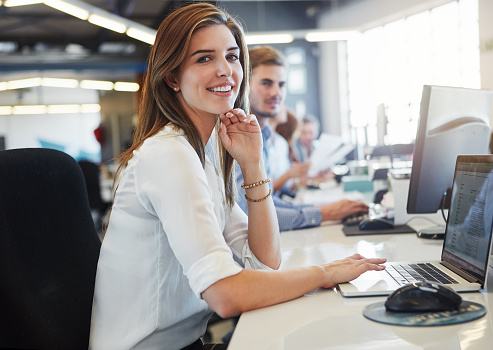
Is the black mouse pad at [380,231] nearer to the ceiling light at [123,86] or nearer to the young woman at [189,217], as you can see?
the young woman at [189,217]

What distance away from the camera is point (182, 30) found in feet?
4.09

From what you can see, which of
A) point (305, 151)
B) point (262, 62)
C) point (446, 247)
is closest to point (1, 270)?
point (446, 247)

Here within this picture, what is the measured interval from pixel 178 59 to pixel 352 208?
118 cm

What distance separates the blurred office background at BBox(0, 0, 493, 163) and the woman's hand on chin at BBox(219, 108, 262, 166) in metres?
6.65

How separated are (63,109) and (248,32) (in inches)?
187

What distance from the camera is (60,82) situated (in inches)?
429

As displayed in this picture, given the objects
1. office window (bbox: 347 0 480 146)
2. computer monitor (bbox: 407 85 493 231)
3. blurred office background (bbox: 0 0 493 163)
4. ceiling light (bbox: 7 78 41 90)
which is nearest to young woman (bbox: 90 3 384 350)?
computer monitor (bbox: 407 85 493 231)

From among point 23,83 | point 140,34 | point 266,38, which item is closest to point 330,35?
point 266,38

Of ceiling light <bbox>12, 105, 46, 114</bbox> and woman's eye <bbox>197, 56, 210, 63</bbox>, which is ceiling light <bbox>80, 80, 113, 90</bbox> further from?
woman's eye <bbox>197, 56, 210, 63</bbox>

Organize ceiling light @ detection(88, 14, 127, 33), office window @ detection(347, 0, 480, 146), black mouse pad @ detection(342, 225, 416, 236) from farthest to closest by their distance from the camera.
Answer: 1. office window @ detection(347, 0, 480, 146)
2. ceiling light @ detection(88, 14, 127, 33)
3. black mouse pad @ detection(342, 225, 416, 236)

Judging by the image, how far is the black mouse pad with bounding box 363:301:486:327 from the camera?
32.4 inches

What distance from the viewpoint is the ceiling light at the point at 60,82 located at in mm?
10758

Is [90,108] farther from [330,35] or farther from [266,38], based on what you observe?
[330,35]

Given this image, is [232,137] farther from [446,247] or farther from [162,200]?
[446,247]
